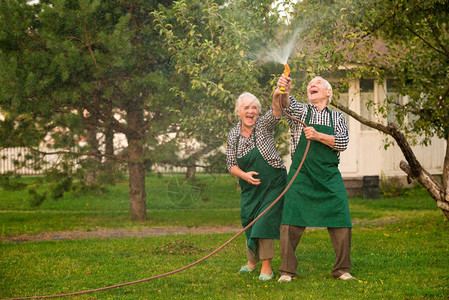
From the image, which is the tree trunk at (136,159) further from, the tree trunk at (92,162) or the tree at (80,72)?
the tree trunk at (92,162)

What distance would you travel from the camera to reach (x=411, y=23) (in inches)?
322

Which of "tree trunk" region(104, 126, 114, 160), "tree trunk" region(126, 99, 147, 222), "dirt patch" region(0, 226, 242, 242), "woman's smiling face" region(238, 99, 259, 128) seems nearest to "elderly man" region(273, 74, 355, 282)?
"woman's smiling face" region(238, 99, 259, 128)

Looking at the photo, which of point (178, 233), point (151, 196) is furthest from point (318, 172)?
point (151, 196)

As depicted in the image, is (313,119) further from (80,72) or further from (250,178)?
(80,72)

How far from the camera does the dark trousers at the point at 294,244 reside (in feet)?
18.3

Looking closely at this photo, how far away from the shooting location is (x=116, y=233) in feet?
32.4

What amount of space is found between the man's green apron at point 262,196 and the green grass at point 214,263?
1.50ft

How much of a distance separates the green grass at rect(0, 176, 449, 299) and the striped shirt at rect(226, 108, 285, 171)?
1.12 m

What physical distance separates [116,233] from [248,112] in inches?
187

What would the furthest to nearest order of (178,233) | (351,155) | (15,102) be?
(351,155), (178,233), (15,102)

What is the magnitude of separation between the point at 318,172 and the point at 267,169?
52 cm

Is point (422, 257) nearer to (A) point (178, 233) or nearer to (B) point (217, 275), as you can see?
(B) point (217, 275)

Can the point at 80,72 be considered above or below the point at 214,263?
above

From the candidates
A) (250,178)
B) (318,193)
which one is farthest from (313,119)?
(250,178)
